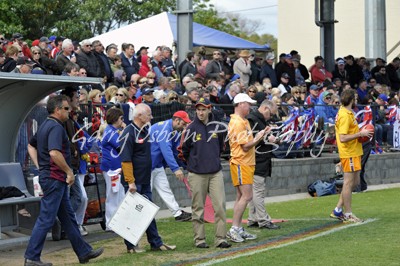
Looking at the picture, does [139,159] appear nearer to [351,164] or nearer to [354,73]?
[351,164]

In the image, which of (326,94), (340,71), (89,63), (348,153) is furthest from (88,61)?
(340,71)

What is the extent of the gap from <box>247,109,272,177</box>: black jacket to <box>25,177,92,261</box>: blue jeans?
3776 mm

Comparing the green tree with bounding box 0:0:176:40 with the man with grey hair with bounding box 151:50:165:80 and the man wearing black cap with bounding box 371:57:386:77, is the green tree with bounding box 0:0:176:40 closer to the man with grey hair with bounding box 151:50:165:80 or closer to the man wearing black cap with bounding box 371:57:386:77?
the man wearing black cap with bounding box 371:57:386:77

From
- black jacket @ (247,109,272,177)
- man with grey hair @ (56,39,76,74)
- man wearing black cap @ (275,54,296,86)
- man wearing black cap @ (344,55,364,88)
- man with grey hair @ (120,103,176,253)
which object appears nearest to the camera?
man with grey hair @ (120,103,176,253)

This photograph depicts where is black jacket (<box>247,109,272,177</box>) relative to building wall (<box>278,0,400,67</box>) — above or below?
below

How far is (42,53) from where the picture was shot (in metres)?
18.7

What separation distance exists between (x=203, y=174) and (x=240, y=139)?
0.86 metres

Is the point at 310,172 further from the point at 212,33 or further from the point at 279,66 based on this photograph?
the point at 212,33

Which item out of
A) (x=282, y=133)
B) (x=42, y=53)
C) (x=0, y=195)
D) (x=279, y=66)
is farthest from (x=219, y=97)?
(x=0, y=195)

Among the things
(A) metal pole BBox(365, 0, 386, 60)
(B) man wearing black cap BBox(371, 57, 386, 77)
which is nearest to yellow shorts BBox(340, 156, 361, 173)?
(B) man wearing black cap BBox(371, 57, 386, 77)

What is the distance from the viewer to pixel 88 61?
19391mm

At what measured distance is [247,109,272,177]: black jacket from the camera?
44.8 ft

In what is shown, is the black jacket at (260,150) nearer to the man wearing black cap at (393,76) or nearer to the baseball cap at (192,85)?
the baseball cap at (192,85)

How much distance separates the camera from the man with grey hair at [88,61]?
63.3 feet
